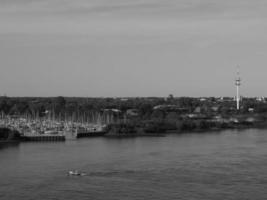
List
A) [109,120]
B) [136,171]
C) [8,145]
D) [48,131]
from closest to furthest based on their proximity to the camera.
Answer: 1. [136,171]
2. [8,145]
3. [48,131]
4. [109,120]

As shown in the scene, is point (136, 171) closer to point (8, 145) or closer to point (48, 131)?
point (8, 145)

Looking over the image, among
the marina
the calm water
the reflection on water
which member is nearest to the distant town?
the marina

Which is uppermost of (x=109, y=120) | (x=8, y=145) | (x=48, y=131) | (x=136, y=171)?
(x=109, y=120)

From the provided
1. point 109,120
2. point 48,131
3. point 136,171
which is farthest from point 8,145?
point 109,120

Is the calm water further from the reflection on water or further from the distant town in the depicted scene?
the distant town

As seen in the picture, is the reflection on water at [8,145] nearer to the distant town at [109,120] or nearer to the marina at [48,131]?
the marina at [48,131]

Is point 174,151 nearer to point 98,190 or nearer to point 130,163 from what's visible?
point 130,163

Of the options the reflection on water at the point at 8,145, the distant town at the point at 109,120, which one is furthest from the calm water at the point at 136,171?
the distant town at the point at 109,120

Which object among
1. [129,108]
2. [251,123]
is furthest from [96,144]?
[129,108]

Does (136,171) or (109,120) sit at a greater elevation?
(109,120)
